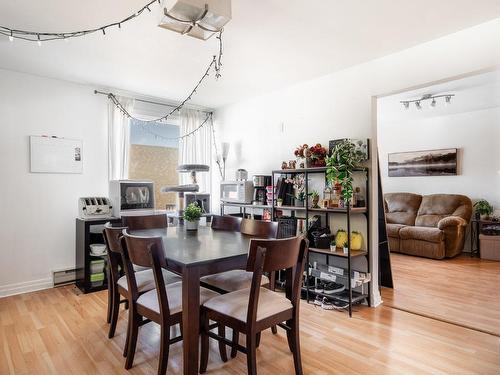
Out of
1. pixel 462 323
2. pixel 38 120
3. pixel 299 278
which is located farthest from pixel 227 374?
pixel 38 120

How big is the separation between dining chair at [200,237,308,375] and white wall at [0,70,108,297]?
8.83 ft

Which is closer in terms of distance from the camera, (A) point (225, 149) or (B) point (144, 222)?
(B) point (144, 222)

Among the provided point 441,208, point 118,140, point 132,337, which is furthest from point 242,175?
point 441,208

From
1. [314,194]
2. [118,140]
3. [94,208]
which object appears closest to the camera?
[314,194]

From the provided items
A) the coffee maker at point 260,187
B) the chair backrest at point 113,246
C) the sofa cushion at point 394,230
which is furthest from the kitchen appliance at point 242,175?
the sofa cushion at point 394,230

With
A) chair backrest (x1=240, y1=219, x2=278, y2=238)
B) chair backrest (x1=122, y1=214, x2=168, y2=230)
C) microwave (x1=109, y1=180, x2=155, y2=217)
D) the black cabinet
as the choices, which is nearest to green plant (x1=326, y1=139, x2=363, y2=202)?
chair backrest (x1=240, y1=219, x2=278, y2=238)

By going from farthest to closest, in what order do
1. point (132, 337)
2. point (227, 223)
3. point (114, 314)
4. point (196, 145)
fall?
point (196, 145), point (227, 223), point (114, 314), point (132, 337)

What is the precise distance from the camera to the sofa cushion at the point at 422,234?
4.95 meters

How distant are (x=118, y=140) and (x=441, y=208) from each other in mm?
5427

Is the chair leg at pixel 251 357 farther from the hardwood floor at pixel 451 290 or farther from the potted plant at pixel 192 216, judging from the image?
the hardwood floor at pixel 451 290

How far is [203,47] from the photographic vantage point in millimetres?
2832

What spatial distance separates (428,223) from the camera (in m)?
5.45

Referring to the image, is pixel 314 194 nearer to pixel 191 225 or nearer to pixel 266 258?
pixel 191 225

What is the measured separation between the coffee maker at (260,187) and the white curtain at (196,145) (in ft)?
4.00
